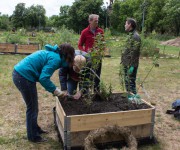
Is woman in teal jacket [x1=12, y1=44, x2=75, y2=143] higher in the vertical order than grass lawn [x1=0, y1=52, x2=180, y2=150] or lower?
higher

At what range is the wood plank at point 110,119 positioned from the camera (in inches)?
125

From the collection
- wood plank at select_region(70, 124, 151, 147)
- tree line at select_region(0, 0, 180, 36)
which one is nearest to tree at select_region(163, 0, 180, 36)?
tree line at select_region(0, 0, 180, 36)

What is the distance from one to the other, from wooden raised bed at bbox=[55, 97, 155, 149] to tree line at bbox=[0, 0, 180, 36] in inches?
1341

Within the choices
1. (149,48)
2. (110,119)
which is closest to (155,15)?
(149,48)

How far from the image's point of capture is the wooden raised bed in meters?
3.17

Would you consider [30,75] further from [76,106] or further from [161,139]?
[161,139]

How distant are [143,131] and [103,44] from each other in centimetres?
134

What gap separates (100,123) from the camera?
330 centimetres

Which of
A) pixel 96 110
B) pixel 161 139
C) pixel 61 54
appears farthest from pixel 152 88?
pixel 61 54

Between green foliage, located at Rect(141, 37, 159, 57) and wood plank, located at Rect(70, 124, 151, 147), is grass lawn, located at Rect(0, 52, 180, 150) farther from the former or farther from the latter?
green foliage, located at Rect(141, 37, 159, 57)

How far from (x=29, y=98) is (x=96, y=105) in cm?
98

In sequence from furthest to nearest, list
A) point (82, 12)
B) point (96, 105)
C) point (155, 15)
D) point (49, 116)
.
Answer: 1. point (82, 12)
2. point (155, 15)
3. point (49, 116)
4. point (96, 105)

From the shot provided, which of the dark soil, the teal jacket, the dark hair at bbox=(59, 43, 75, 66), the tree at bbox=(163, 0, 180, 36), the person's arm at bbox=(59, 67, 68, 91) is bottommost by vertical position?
the dark soil

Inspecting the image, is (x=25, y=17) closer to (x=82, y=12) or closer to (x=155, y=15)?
(x=82, y=12)
